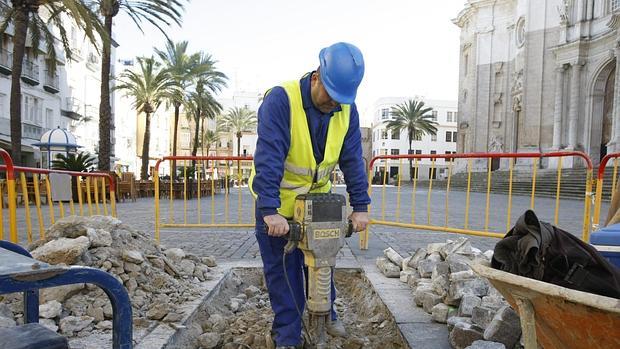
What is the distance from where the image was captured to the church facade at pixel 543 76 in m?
26.6

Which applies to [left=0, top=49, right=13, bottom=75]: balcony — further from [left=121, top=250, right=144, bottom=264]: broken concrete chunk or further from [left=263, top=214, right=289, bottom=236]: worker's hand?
[left=263, top=214, right=289, bottom=236]: worker's hand

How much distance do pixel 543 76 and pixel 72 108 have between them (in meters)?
35.0

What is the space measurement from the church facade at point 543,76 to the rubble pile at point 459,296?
2277cm

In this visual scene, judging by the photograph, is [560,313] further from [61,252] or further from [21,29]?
[21,29]

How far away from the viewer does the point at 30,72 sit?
2775cm

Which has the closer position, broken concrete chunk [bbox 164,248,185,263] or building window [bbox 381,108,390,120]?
broken concrete chunk [bbox 164,248,185,263]

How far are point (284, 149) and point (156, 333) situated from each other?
60.2 inches

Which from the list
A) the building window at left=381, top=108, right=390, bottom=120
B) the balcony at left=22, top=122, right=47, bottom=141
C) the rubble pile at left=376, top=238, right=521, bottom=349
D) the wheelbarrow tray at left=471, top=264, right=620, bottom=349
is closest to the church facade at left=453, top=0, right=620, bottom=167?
the rubble pile at left=376, top=238, right=521, bottom=349

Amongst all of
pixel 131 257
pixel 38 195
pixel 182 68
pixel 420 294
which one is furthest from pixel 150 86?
pixel 420 294

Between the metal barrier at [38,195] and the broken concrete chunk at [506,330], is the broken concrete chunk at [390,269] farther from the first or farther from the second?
the metal barrier at [38,195]

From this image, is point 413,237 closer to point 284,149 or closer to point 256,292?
point 256,292

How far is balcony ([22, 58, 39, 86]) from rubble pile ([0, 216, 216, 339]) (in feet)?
91.9

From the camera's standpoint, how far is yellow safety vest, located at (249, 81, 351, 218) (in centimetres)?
253

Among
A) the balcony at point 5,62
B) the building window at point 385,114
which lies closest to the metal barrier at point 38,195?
the balcony at point 5,62
